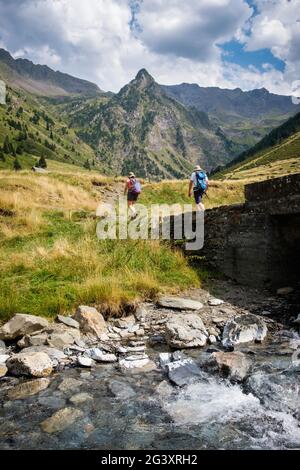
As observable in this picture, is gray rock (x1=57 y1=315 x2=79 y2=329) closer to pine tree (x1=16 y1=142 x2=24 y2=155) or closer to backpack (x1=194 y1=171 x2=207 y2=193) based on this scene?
backpack (x1=194 y1=171 x2=207 y2=193)

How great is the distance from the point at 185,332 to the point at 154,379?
6.15 feet

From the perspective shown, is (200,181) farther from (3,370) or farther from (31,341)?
(3,370)

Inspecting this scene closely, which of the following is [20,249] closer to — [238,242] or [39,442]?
[238,242]

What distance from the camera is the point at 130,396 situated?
625 centimetres

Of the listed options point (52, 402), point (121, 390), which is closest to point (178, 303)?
point (121, 390)

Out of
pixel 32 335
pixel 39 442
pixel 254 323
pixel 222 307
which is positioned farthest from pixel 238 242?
pixel 39 442

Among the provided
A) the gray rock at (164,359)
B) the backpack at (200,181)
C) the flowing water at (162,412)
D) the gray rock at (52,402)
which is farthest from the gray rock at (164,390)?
the backpack at (200,181)

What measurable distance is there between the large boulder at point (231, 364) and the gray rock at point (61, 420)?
8.53 feet

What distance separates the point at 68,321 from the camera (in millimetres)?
8992

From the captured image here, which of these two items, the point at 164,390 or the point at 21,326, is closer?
the point at 164,390

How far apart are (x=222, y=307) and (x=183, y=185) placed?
21271 mm

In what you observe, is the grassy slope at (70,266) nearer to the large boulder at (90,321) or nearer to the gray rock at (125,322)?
the gray rock at (125,322)
